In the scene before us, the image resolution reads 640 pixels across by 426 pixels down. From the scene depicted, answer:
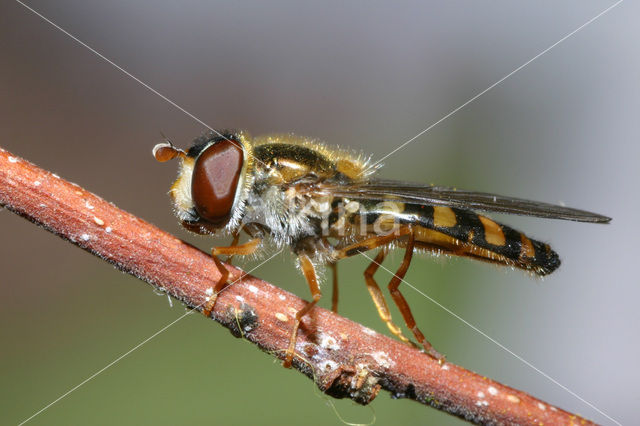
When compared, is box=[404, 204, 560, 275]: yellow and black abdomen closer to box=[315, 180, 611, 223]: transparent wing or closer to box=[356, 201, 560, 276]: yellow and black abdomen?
box=[356, 201, 560, 276]: yellow and black abdomen

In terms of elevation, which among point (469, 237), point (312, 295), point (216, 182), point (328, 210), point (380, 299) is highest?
point (469, 237)

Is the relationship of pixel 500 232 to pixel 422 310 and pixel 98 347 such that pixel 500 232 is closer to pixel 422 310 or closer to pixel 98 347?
pixel 422 310

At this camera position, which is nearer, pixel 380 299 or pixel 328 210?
pixel 380 299

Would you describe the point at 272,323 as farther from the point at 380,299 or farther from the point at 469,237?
the point at 469,237

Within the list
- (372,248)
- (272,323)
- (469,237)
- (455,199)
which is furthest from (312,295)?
(469,237)

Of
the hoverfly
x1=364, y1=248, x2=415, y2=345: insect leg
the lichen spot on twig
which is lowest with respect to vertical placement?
the lichen spot on twig

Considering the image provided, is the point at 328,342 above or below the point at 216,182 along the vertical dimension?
below

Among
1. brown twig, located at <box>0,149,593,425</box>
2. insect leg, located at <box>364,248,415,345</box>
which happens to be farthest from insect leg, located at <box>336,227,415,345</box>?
brown twig, located at <box>0,149,593,425</box>
